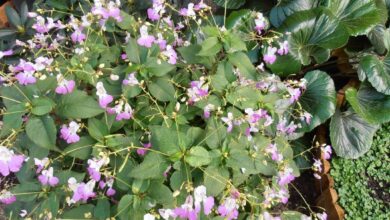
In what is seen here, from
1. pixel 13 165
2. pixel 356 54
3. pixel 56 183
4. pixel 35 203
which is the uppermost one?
pixel 13 165

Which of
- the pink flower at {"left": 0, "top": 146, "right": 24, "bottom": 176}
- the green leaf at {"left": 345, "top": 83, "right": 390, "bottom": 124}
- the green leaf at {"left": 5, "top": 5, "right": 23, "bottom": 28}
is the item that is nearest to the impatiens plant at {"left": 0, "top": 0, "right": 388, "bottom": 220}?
the pink flower at {"left": 0, "top": 146, "right": 24, "bottom": 176}

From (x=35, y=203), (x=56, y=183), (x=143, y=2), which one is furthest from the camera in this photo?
(x=143, y=2)

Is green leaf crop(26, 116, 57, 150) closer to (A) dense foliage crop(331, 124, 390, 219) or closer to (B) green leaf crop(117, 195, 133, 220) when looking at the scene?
(B) green leaf crop(117, 195, 133, 220)

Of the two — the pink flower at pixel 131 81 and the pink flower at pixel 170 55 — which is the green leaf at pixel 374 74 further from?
the pink flower at pixel 131 81

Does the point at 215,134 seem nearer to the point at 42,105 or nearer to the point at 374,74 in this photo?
the point at 42,105

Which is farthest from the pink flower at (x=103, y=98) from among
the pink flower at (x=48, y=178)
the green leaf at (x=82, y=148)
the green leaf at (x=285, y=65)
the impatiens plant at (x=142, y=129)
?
the green leaf at (x=285, y=65)

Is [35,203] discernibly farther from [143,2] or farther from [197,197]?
[143,2]

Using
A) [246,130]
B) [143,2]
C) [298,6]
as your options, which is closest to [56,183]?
[246,130]
